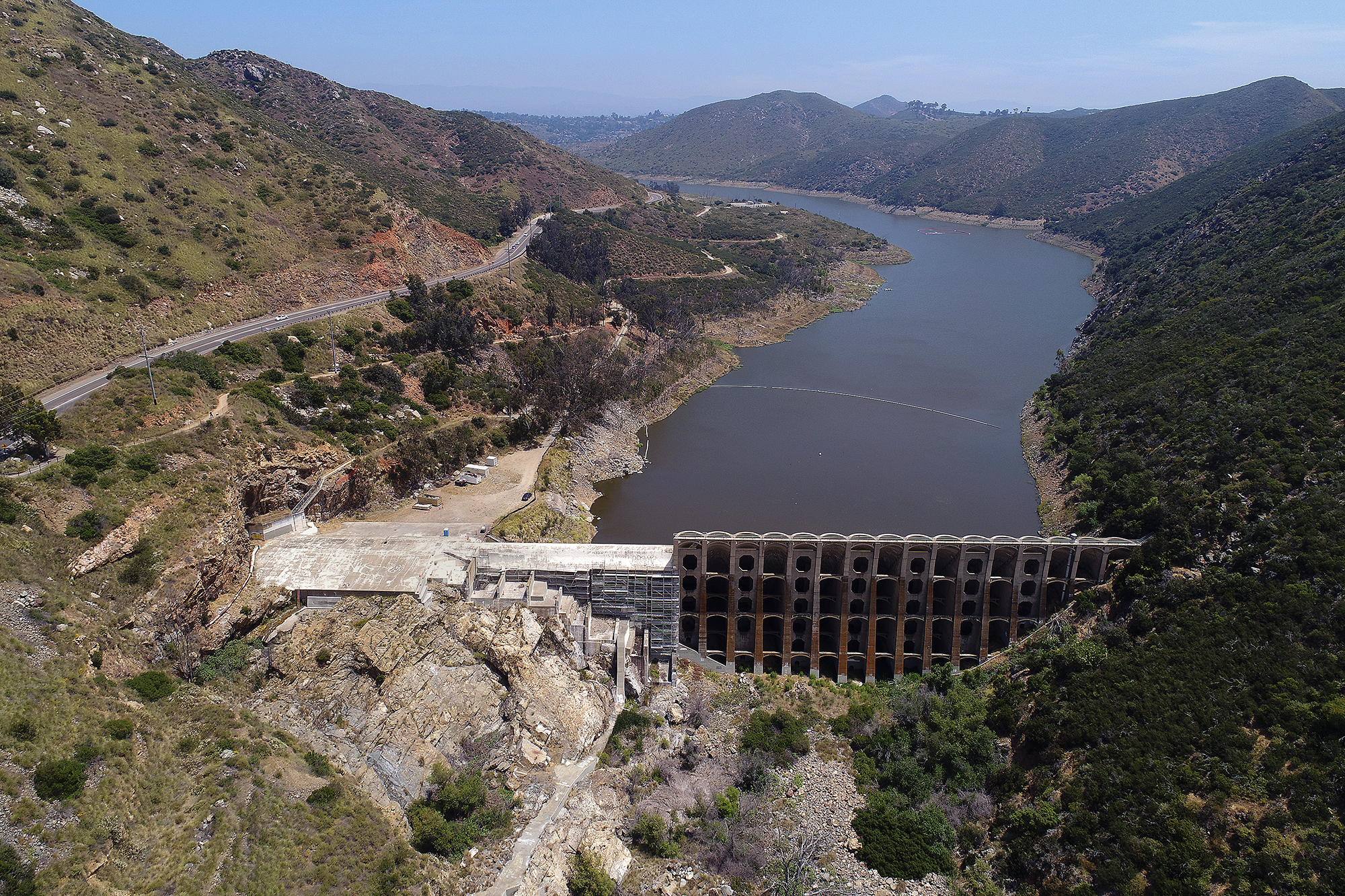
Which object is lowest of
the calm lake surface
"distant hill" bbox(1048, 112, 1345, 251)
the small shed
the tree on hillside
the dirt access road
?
the calm lake surface

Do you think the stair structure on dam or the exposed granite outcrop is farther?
the stair structure on dam

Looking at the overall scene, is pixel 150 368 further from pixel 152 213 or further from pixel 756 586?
pixel 756 586

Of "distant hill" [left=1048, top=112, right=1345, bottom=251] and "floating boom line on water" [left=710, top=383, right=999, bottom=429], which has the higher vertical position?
"distant hill" [left=1048, top=112, right=1345, bottom=251]

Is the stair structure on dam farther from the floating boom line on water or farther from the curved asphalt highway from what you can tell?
→ the floating boom line on water

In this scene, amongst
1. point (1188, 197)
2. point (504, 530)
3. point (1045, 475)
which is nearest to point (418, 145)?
point (504, 530)

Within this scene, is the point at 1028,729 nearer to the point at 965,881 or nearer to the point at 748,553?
the point at 965,881

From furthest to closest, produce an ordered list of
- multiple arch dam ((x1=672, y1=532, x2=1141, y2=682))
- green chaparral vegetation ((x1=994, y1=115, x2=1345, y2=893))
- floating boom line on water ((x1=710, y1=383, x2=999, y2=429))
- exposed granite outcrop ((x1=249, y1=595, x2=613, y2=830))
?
1. floating boom line on water ((x1=710, y1=383, x2=999, y2=429))
2. multiple arch dam ((x1=672, y1=532, x2=1141, y2=682))
3. exposed granite outcrop ((x1=249, y1=595, x2=613, y2=830))
4. green chaparral vegetation ((x1=994, y1=115, x2=1345, y2=893))

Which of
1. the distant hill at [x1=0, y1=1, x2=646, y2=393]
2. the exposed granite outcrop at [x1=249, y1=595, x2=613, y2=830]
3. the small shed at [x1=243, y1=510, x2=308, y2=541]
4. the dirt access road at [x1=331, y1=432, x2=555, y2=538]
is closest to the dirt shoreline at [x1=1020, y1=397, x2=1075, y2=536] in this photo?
the exposed granite outcrop at [x1=249, y1=595, x2=613, y2=830]

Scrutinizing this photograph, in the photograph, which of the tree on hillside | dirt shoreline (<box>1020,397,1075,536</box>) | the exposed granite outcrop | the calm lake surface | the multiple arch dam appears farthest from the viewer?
the calm lake surface
